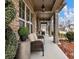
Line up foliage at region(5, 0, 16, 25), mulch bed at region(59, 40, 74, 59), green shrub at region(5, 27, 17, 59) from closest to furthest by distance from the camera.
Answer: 1. foliage at region(5, 0, 16, 25)
2. green shrub at region(5, 27, 17, 59)
3. mulch bed at region(59, 40, 74, 59)

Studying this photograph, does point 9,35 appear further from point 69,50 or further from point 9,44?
point 69,50

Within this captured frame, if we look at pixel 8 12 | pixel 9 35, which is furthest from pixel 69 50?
pixel 8 12

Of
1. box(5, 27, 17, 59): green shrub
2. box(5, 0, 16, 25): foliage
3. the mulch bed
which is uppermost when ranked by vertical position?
box(5, 0, 16, 25): foliage

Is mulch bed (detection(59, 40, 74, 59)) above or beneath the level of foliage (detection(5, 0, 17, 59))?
beneath

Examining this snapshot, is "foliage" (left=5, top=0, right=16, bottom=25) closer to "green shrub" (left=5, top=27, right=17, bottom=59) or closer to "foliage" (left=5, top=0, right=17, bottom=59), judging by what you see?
"foliage" (left=5, top=0, right=17, bottom=59)

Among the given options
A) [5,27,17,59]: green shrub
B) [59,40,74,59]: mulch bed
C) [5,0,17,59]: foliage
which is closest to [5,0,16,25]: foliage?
[5,0,17,59]: foliage

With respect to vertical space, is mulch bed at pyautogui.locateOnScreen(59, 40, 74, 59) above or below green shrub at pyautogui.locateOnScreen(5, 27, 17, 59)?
below

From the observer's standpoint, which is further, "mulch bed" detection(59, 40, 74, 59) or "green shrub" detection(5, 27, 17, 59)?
"mulch bed" detection(59, 40, 74, 59)

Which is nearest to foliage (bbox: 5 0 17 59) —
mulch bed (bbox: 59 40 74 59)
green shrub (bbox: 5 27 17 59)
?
green shrub (bbox: 5 27 17 59)

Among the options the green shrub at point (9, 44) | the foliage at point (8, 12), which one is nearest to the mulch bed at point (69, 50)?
the green shrub at point (9, 44)

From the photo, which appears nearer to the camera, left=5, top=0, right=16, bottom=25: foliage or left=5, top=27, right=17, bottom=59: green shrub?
left=5, top=0, right=16, bottom=25: foliage

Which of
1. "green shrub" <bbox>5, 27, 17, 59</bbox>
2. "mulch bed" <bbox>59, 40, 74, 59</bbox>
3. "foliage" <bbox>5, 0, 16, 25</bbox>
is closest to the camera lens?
"foliage" <bbox>5, 0, 16, 25</bbox>
